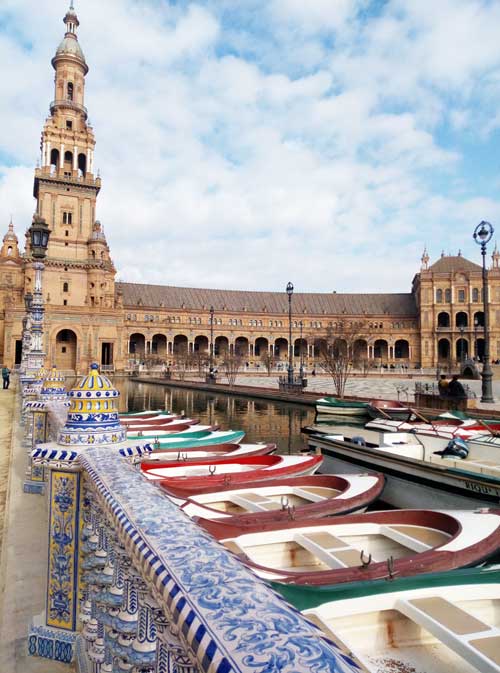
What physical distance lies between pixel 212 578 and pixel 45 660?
277cm

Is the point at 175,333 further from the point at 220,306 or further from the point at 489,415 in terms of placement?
the point at 489,415

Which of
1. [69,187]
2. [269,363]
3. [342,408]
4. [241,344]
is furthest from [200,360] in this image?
[342,408]

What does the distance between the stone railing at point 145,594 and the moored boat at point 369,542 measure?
52.8 inches

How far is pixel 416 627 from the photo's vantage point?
2.99 metres

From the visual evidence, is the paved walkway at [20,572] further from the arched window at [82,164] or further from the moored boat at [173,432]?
the arched window at [82,164]

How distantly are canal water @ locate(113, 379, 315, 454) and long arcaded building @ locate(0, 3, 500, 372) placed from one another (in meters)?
23.5

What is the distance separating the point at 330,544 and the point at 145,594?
3.02m

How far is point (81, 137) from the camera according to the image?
62719mm

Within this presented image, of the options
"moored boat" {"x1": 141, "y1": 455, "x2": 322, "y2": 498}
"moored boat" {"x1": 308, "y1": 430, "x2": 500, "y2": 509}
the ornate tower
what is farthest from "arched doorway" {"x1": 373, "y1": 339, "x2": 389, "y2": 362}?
"moored boat" {"x1": 141, "y1": 455, "x2": 322, "y2": 498}

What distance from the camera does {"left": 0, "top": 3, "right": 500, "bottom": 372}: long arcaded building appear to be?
58969 millimetres

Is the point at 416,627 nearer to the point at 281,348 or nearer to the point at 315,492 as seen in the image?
the point at 315,492

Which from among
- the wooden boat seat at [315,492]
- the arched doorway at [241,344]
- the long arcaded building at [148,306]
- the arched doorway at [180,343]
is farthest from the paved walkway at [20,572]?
the arched doorway at [241,344]

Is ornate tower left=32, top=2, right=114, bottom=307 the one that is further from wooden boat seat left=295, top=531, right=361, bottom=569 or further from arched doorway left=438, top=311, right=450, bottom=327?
wooden boat seat left=295, top=531, right=361, bottom=569

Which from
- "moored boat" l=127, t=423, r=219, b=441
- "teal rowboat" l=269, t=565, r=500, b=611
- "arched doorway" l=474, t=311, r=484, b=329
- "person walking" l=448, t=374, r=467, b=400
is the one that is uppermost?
"arched doorway" l=474, t=311, r=484, b=329
